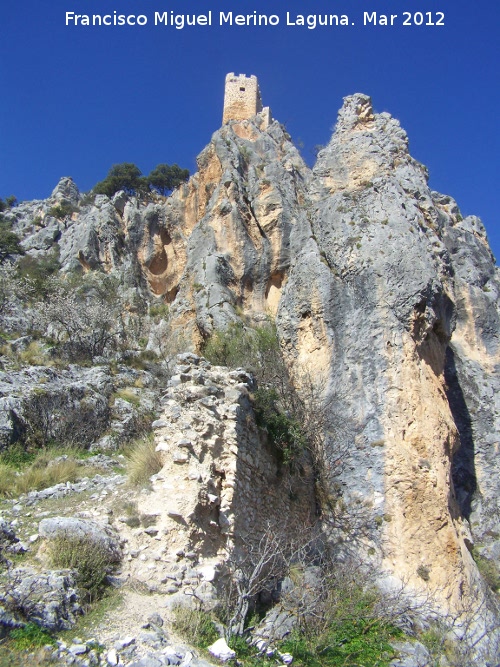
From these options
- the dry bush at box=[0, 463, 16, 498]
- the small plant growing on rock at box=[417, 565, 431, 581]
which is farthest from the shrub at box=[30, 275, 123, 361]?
the small plant growing on rock at box=[417, 565, 431, 581]

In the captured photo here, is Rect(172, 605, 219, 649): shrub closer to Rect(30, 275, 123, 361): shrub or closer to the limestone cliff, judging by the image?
the limestone cliff

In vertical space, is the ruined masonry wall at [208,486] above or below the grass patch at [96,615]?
above

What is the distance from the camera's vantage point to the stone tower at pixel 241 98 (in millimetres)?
33141

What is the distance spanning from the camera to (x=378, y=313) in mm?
13219

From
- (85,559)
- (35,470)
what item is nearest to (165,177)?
(35,470)

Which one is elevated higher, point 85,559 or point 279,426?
point 279,426

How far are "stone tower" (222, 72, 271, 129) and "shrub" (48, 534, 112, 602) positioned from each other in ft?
97.2

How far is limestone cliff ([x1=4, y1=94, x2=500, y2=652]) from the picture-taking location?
11.3 meters

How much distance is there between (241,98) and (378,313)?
Result: 25.5 m

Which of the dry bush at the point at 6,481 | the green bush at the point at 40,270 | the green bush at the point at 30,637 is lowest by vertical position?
the green bush at the point at 30,637

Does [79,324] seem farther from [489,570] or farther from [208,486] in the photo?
[489,570]

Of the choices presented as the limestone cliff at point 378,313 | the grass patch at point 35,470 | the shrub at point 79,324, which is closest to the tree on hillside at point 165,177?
the limestone cliff at point 378,313

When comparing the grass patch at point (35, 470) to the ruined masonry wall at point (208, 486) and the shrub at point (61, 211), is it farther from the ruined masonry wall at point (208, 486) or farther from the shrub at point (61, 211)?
the shrub at point (61, 211)

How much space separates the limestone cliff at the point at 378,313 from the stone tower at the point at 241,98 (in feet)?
20.6
